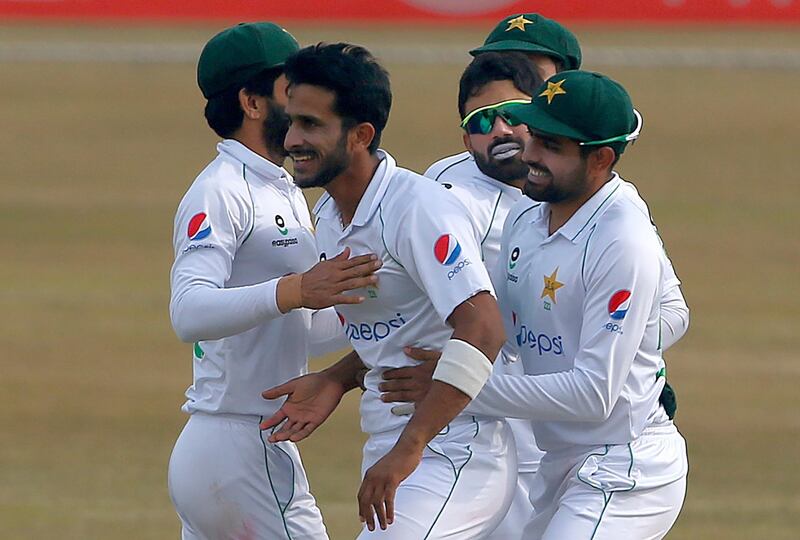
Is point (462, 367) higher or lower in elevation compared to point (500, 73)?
lower

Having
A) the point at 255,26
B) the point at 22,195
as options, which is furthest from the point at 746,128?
the point at 255,26

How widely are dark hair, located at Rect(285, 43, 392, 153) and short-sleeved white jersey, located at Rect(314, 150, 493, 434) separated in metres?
0.19

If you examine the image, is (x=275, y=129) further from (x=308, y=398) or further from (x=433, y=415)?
(x=433, y=415)

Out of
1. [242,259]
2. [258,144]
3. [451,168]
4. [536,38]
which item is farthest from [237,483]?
[536,38]

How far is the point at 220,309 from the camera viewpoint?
4.79 meters

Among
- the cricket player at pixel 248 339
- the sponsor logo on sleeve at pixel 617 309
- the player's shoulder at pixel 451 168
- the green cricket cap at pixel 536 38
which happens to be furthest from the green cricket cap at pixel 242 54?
the sponsor logo on sleeve at pixel 617 309

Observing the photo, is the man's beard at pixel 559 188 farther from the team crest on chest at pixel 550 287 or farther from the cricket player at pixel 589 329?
the team crest on chest at pixel 550 287

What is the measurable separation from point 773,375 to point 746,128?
42.7ft

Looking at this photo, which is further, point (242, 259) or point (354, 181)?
point (242, 259)

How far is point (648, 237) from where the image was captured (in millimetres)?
4750

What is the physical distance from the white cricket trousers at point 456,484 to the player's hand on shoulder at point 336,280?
1.73ft

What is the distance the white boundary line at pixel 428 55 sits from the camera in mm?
28380

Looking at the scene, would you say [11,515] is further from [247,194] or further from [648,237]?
[648,237]

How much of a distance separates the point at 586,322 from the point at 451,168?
118 cm
